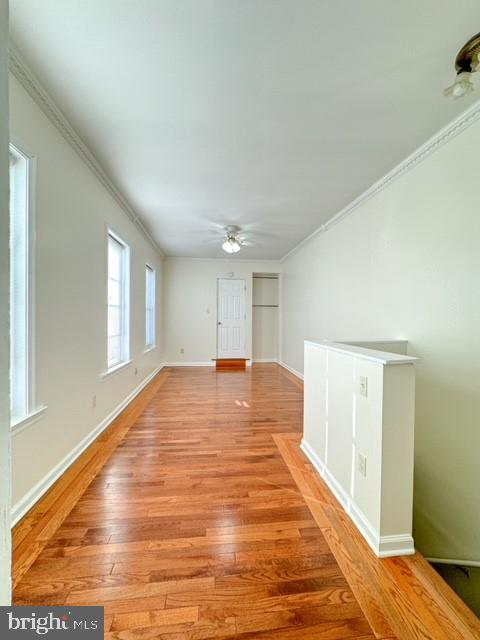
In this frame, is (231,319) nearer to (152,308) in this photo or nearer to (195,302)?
(195,302)

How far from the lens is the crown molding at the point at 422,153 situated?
72.4 inches

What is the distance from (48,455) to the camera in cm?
186

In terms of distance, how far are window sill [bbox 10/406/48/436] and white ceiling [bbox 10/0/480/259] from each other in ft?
6.64

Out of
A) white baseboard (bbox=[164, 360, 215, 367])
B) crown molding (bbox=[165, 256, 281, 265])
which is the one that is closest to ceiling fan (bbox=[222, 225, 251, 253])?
crown molding (bbox=[165, 256, 281, 265])

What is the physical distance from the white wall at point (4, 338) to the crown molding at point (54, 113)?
1352 mm

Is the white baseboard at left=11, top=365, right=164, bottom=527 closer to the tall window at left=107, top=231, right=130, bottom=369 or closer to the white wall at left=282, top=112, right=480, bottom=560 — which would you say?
the tall window at left=107, top=231, right=130, bottom=369

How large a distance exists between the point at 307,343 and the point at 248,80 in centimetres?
189

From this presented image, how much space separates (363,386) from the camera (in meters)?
1.58

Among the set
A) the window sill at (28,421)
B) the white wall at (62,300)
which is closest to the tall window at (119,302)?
the white wall at (62,300)

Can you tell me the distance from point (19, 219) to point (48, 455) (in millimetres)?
1551

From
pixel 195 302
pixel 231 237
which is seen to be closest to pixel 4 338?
pixel 231 237

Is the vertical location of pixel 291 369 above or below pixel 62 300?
below

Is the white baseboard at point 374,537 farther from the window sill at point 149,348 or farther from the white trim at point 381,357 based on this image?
the window sill at point 149,348

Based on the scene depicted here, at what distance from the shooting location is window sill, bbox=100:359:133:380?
280 cm
